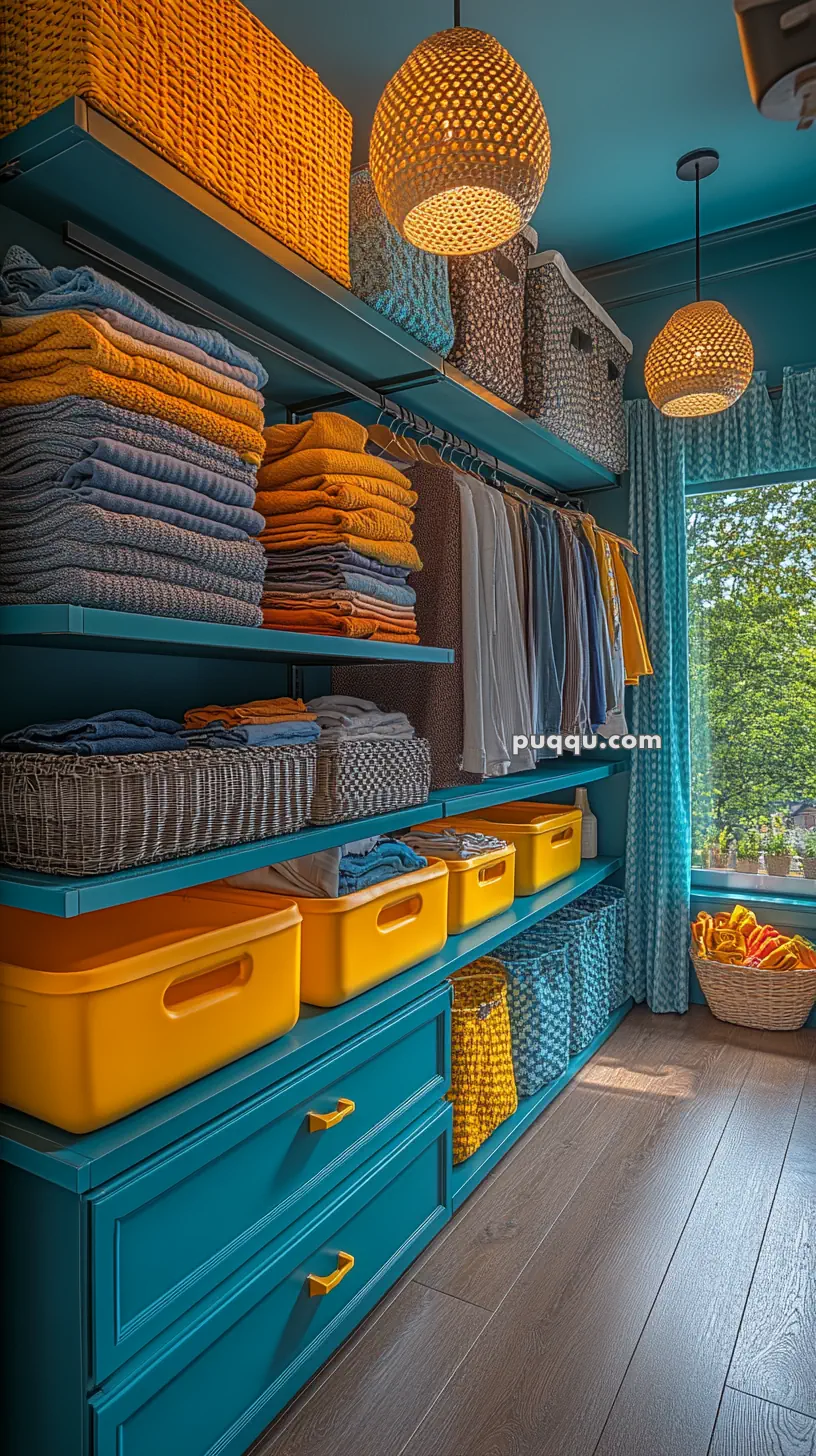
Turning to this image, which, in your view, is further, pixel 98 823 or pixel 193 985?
pixel 193 985

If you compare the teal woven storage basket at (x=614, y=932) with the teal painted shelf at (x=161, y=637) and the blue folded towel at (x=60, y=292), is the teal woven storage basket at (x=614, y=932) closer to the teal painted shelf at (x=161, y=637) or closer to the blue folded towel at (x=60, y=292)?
the teal painted shelf at (x=161, y=637)

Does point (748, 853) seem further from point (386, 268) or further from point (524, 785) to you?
point (386, 268)

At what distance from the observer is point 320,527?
182 cm

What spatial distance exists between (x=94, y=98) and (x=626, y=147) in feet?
6.78

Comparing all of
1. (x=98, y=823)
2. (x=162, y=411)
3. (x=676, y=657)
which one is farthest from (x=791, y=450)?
(x=98, y=823)

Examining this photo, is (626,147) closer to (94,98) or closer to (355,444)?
(355,444)

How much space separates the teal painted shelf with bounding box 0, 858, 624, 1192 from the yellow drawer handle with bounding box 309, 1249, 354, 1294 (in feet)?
1.19

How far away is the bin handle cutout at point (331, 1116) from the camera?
61.1 inches

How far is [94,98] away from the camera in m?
1.22

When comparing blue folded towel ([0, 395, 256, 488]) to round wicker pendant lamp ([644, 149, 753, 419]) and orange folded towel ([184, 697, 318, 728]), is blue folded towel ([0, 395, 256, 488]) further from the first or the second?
round wicker pendant lamp ([644, 149, 753, 419])

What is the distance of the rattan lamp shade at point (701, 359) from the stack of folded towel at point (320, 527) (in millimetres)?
1243

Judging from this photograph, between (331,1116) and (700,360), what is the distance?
7.42 ft

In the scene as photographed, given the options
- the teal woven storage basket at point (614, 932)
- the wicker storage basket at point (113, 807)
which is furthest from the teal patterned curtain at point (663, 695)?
the wicker storage basket at point (113, 807)

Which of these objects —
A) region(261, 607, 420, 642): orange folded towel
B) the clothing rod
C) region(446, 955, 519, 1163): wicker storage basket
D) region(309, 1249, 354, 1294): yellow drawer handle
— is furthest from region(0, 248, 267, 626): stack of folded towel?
region(446, 955, 519, 1163): wicker storage basket
